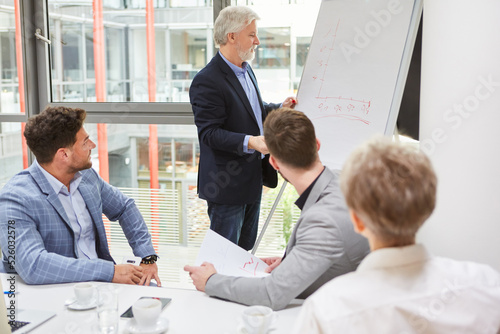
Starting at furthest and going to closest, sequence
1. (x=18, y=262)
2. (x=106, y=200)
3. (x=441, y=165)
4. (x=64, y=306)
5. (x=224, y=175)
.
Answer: (x=224, y=175) < (x=441, y=165) < (x=106, y=200) < (x=18, y=262) < (x=64, y=306)

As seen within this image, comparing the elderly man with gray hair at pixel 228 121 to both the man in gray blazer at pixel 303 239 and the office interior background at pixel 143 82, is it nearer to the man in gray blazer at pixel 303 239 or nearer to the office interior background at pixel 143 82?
the office interior background at pixel 143 82

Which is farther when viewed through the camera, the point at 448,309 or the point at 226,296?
the point at 226,296

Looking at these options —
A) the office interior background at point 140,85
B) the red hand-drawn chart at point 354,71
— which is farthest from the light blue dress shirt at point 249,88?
the office interior background at point 140,85

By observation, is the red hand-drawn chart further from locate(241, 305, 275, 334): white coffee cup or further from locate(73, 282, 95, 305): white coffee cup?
locate(73, 282, 95, 305): white coffee cup

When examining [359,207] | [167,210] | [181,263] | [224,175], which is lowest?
[181,263]

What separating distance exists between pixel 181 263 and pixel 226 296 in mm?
2189

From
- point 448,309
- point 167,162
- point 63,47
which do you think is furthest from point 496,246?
point 63,47

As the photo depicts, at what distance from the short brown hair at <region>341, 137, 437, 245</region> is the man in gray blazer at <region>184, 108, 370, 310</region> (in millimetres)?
454

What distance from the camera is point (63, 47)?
363cm

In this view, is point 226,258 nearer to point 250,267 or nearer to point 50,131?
point 250,267

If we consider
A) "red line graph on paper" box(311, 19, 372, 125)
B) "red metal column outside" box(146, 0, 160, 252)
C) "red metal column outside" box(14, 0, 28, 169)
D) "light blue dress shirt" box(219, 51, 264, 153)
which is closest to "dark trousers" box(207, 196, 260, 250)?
"light blue dress shirt" box(219, 51, 264, 153)

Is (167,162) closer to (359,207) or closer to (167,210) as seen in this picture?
(167,210)

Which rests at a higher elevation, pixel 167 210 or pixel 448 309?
pixel 448 309

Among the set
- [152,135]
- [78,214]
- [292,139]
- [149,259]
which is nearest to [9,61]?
[152,135]
